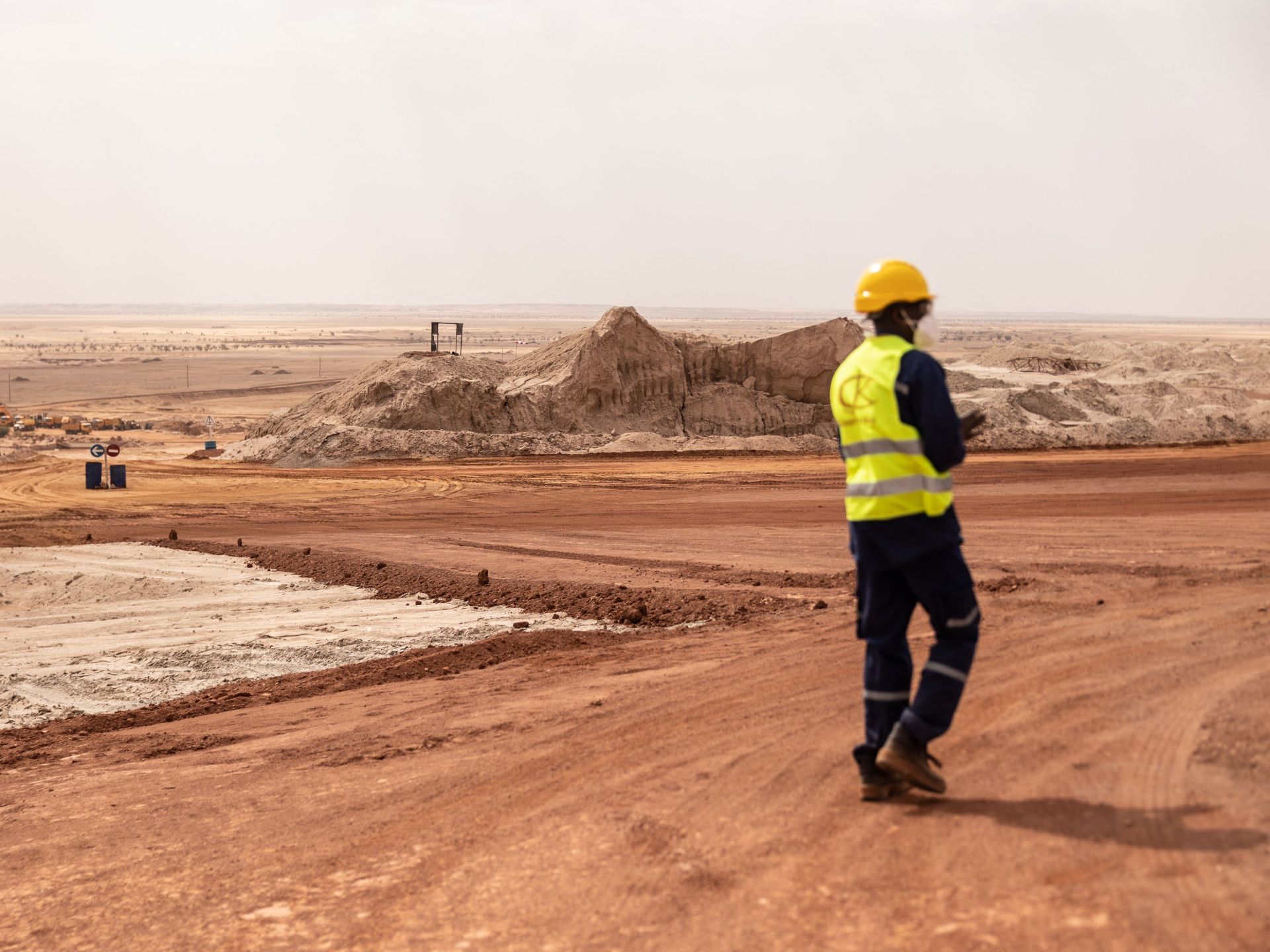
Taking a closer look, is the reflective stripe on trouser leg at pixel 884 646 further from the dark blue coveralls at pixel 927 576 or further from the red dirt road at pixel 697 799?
the red dirt road at pixel 697 799

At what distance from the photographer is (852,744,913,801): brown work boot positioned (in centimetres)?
534

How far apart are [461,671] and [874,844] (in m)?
6.01

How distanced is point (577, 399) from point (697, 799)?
1248 inches

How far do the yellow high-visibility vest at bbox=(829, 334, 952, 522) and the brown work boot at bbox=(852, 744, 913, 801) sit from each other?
1010mm

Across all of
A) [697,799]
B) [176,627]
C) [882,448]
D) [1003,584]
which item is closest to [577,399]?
[176,627]

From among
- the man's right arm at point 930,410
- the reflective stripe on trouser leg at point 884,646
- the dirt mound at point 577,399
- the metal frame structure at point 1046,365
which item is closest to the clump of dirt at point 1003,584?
the reflective stripe on trouser leg at point 884,646

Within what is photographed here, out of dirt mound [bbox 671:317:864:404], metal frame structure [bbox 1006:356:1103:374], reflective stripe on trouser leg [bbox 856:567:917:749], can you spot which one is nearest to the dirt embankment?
reflective stripe on trouser leg [bbox 856:567:917:749]

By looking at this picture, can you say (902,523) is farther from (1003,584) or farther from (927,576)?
(1003,584)

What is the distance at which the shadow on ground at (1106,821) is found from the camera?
4582mm

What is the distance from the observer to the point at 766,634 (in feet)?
32.8

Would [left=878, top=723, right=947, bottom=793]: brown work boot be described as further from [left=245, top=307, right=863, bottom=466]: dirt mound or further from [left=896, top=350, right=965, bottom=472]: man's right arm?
[left=245, top=307, right=863, bottom=466]: dirt mound

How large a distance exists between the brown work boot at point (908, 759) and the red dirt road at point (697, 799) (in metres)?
0.15

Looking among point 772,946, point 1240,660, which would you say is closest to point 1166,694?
point 1240,660

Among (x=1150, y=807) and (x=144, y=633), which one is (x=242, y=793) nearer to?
(x=1150, y=807)
